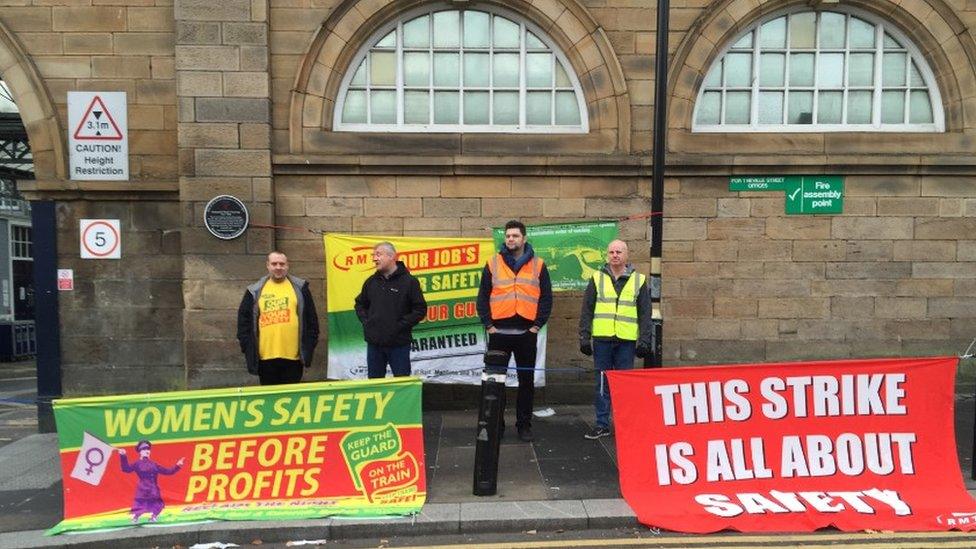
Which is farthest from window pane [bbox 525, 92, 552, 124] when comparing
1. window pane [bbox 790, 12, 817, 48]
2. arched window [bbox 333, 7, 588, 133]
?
window pane [bbox 790, 12, 817, 48]

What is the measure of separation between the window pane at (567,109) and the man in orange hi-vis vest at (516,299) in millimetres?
2204

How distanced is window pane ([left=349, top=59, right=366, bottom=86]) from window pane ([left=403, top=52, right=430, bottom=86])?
18.4 inches

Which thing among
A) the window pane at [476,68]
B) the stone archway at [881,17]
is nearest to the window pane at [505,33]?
the window pane at [476,68]

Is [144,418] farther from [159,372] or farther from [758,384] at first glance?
[758,384]

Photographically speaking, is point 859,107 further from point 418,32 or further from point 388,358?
point 388,358

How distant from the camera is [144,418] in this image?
4.22 m

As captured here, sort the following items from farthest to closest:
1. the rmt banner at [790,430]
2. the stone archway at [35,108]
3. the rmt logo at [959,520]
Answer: the stone archway at [35,108] < the rmt banner at [790,430] < the rmt logo at [959,520]

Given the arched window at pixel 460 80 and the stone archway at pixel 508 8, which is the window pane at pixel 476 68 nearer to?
the arched window at pixel 460 80

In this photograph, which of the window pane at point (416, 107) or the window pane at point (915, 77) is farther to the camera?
the window pane at point (915, 77)

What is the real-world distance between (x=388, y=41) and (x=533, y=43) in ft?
5.42

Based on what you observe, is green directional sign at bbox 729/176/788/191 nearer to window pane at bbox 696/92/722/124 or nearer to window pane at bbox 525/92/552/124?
window pane at bbox 696/92/722/124

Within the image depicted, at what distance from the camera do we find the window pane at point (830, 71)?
23.9ft

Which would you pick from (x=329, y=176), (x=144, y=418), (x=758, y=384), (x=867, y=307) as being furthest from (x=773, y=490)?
(x=329, y=176)

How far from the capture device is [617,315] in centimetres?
555
